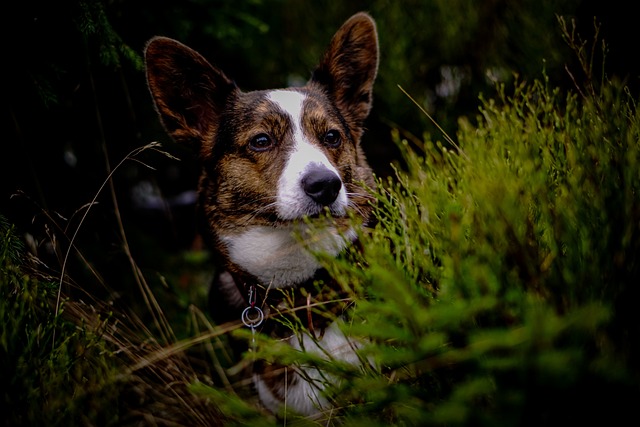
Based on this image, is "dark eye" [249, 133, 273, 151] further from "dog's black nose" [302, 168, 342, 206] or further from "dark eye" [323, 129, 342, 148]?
"dog's black nose" [302, 168, 342, 206]

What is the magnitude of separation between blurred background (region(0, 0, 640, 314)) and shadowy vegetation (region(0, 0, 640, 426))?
2 centimetres

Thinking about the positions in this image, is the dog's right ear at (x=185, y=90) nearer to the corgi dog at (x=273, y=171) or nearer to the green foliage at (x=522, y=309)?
the corgi dog at (x=273, y=171)

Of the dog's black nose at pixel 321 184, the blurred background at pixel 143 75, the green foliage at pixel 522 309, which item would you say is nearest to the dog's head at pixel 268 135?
the dog's black nose at pixel 321 184

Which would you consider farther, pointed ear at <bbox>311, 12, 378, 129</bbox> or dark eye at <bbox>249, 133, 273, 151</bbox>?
pointed ear at <bbox>311, 12, 378, 129</bbox>

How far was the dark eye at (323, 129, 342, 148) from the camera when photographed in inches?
86.5

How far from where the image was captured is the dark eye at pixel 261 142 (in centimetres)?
212

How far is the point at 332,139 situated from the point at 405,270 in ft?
3.22

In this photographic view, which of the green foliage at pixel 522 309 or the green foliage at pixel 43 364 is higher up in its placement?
the green foliage at pixel 522 309

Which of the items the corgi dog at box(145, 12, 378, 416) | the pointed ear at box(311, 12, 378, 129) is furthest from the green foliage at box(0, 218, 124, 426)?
the pointed ear at box(311, 12, 378, 129)

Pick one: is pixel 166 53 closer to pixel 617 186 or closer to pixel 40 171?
pixel 40 171

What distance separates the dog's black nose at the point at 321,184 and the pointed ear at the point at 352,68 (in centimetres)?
75

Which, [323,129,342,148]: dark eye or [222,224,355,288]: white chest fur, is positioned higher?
[323,129,342,148]: dark eye

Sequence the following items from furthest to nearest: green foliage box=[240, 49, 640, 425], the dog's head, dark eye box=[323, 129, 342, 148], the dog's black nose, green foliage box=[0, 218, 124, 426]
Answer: dark eye box=[323, 129, 342, 148] → the dog's head → the dog's black nose → green foliage box=[0, 218, 124, 426] → green foliage box=[240, 49, 640, 425]

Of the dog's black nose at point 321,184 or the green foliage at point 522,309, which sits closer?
the green foliage at point 522,309
